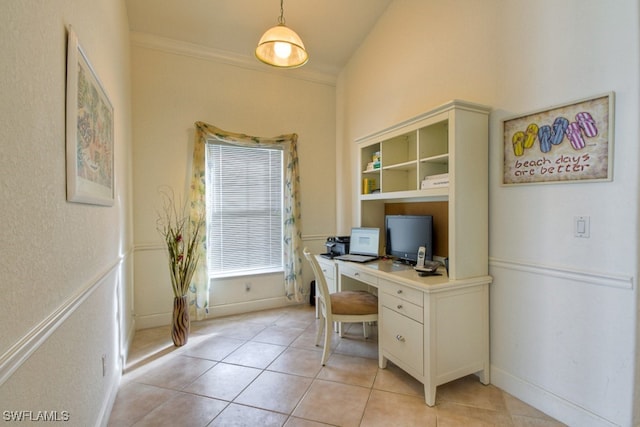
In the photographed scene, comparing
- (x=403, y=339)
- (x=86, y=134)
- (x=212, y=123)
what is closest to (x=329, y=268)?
(x=403, y=339)

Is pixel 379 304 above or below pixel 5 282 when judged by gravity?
below

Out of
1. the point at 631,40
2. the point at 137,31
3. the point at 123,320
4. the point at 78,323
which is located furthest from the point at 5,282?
the point at 137,31

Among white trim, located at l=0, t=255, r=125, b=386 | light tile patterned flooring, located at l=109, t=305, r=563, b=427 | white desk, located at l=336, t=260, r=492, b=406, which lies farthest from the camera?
white desk, located at l=336, t=260, r=492, b=406

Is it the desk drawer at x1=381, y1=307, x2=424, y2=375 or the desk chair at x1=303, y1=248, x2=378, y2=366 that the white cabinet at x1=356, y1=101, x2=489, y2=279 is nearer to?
the desk drawer at x1=381, y1=307, x2=424, y2=375

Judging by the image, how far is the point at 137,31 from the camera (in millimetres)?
3088

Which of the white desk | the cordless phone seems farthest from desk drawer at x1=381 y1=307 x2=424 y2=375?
the cordless phone

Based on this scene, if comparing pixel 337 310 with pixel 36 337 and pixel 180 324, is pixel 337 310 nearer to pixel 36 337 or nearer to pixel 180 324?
pixel 180 324

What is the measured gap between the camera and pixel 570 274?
175 centimetres

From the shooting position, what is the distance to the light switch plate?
167 cm

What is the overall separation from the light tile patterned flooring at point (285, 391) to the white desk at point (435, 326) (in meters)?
0.15

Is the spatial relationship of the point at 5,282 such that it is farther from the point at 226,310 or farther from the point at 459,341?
the point at 226,310

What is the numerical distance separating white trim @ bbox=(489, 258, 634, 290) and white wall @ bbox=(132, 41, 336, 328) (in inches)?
94.9

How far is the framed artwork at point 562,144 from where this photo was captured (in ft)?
5.25

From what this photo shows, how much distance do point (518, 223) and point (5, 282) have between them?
2504mm
